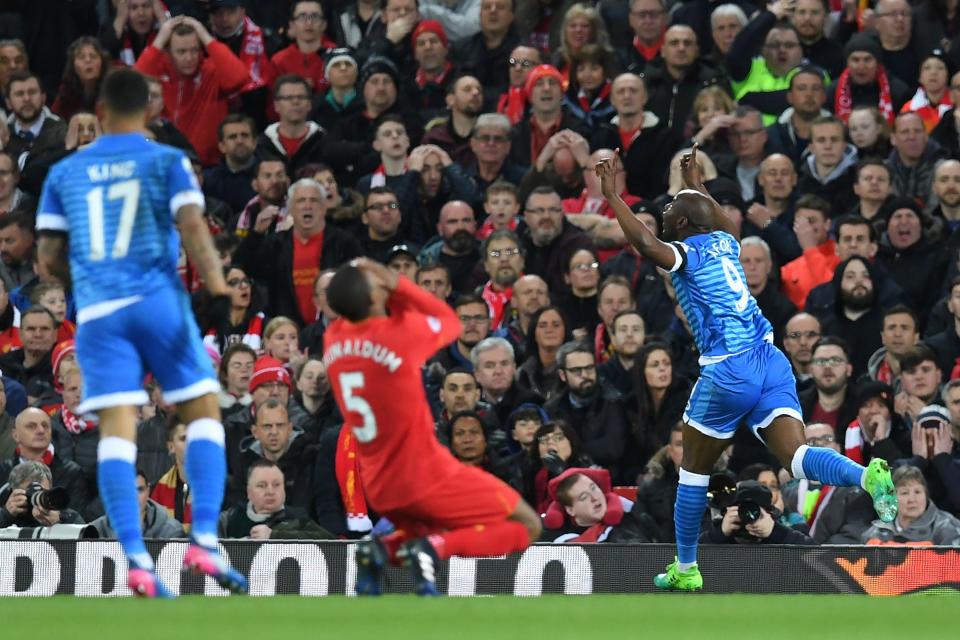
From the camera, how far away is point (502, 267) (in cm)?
1509

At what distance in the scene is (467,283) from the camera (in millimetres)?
15648

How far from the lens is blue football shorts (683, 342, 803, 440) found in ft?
35.5

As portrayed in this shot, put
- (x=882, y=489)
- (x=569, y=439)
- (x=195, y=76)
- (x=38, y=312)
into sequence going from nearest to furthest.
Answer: (x=882, y=489)
(x=569, y=439)
(x=38, y=312)
(x=195, y=76)

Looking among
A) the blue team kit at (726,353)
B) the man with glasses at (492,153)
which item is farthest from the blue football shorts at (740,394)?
the man with glasses at (492,153)

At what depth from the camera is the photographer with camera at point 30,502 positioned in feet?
40.1

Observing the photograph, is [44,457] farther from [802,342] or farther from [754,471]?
[802,342]

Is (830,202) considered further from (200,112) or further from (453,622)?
(453,622)

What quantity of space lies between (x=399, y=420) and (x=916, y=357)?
19.1ft

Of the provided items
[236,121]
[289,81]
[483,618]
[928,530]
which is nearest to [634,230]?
[483,618]

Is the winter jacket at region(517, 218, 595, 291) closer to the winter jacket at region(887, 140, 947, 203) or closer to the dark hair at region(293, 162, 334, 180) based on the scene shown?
the dark hair at region(293, 162, 334, 180)

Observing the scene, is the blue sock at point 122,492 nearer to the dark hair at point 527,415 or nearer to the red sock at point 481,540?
the red sock at point 481,540

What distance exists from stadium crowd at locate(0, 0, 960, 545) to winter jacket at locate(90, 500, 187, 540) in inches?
0.7

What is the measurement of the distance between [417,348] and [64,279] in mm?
1803

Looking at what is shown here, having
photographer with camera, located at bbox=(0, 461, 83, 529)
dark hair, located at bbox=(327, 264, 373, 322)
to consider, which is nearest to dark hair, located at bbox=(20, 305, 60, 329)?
photographer with camera, located at bbox=(0, 461, 83, 529)
